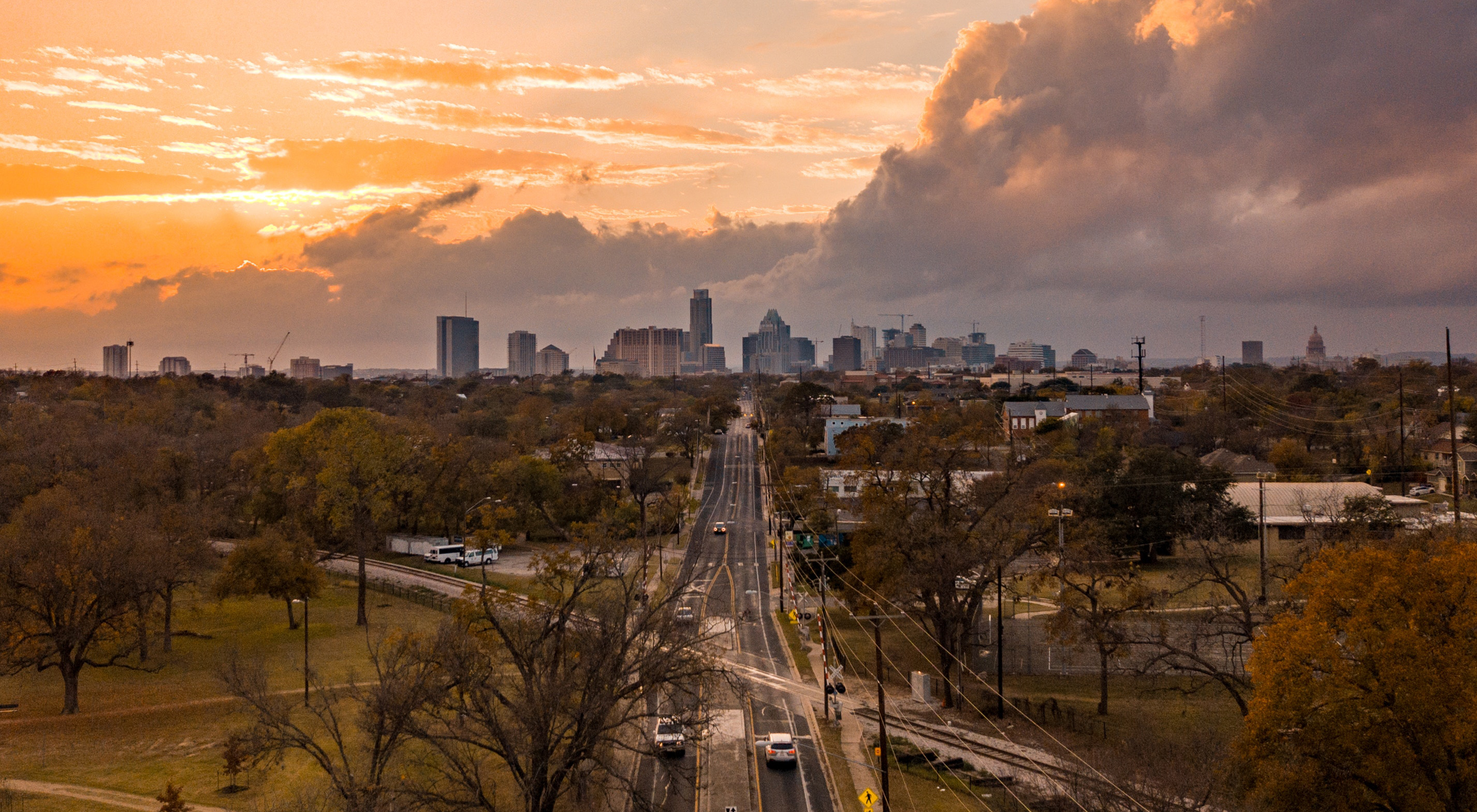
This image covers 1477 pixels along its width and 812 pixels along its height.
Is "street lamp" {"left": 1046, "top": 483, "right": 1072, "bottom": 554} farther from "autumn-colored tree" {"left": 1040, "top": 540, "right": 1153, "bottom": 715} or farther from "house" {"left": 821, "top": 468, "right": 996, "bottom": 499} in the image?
"house" {"left": 821, "top": 468, "right": 996, "bottom": 499}

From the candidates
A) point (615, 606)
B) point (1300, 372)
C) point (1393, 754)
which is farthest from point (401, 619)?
point (1300, 372)

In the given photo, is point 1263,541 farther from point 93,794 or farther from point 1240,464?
point 1240,464

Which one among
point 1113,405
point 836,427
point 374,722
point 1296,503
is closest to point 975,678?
point 374,722

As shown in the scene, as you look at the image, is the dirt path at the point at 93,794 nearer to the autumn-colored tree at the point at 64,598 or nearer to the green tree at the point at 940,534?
the autumn-colored tree at the point at 64,598

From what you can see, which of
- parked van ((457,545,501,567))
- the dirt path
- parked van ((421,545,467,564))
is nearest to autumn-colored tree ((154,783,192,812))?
the dirt path

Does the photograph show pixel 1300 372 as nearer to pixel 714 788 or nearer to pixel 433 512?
pixel 433 512
